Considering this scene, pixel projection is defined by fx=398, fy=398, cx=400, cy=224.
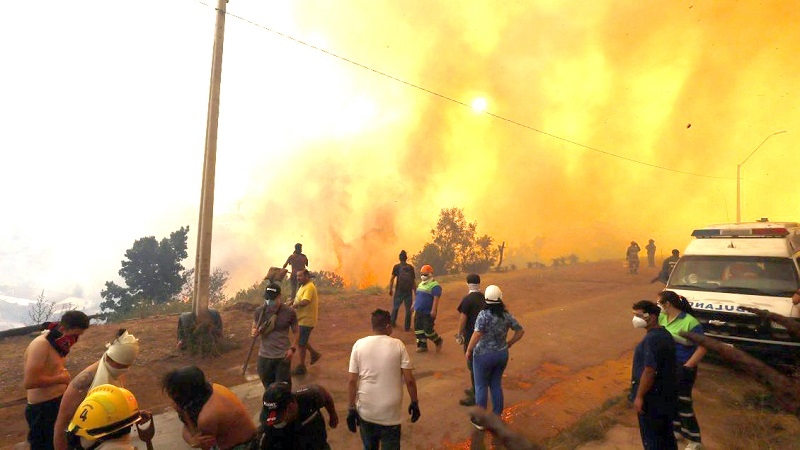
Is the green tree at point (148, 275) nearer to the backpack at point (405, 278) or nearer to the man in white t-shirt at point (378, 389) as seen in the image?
the backpack at point (405, 278)

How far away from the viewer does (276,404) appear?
8.05 feet

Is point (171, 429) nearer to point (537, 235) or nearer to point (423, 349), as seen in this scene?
point (423, 349)

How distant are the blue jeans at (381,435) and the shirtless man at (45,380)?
2692 mm

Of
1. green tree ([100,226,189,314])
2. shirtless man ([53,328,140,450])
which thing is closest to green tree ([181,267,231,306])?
green tree ([100,226,189,314])

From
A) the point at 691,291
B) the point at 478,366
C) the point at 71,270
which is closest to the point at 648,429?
the point at 478,366

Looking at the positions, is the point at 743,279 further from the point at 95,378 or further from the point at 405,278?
the point at 95,378

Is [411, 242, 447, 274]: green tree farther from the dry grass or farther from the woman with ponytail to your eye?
the woman with ponytail

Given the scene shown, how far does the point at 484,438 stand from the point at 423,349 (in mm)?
3146

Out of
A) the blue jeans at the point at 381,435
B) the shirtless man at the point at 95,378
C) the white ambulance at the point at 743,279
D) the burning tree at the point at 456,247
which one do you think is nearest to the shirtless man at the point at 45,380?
the shirtless man at the point at 95,378

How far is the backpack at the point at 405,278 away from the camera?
8656 mm

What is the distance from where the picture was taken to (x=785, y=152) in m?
29.4

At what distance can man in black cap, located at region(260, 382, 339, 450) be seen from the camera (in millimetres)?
2459

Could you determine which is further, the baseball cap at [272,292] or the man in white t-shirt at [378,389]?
the baseball cap at [272,292]

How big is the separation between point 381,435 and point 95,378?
7.39ft
